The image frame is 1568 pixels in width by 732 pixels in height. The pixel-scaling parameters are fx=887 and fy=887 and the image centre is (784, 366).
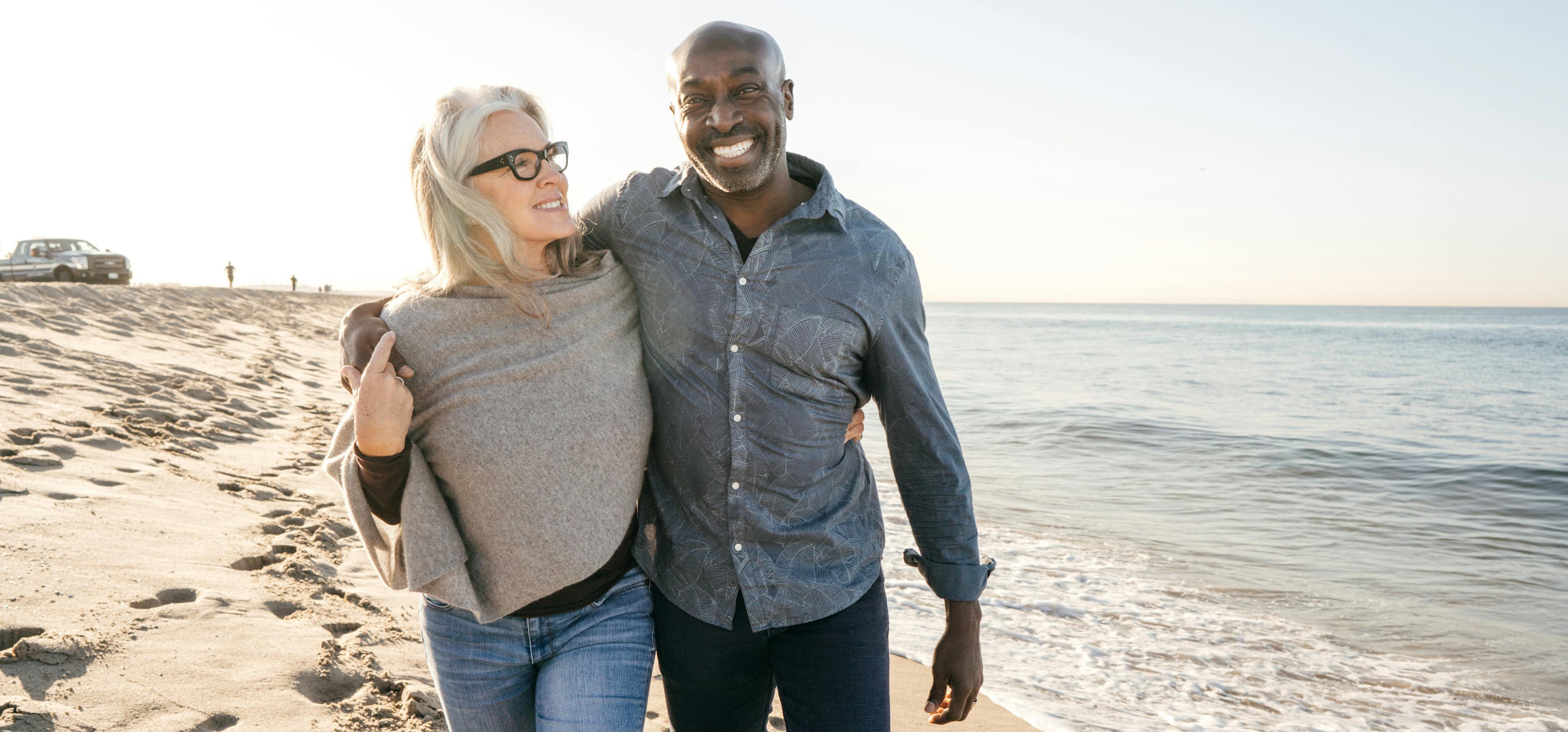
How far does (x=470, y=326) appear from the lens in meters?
2.15

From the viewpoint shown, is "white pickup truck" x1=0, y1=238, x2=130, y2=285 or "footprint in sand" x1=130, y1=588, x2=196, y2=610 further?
"white pickup truck" x1=0, y1=238, x2=130, y2=285

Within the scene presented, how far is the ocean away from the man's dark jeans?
2.24 m

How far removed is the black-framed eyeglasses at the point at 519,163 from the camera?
223 centimetres

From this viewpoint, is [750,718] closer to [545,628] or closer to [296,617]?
[545,628]

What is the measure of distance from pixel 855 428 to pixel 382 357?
123 cm

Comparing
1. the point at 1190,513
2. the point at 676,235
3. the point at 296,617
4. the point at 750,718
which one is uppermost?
the point at 676,235

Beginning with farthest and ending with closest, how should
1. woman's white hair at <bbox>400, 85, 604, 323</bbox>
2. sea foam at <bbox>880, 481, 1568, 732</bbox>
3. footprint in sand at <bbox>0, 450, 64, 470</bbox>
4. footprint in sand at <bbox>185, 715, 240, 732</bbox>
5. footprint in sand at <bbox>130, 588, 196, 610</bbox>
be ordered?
1. footprint in sand at <bbox>0, 450, 64, 470</bbox>
2. sea foam at <bbox>880, 481, 1568, 732</bbox>
3. footprint in sand at <bbox>130, 588, 196, 610</bbox>
4. footprint in sand at <bbox>185, 715, 240, 732</bbox>
5. woman's white hair at <bbox>400, 85, 604, 323</bbox>

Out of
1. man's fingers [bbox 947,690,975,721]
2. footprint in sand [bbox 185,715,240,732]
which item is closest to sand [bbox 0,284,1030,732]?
footprint in sand [bbox 185,715,240,732]

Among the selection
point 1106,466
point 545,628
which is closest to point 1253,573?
point 1106,466

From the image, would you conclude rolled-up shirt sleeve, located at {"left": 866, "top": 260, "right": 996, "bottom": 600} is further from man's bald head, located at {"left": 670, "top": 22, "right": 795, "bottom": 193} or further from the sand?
the sand

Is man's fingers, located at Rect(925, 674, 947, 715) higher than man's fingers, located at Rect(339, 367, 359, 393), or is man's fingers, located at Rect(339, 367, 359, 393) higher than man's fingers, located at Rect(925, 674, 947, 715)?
man's fingers, located at Rect(339, 367, 359, 393)

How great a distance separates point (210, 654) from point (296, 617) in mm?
540

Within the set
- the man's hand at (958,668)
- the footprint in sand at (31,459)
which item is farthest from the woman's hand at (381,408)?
the footprint in sand at (31,459)

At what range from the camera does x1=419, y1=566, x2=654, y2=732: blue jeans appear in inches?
81.3
